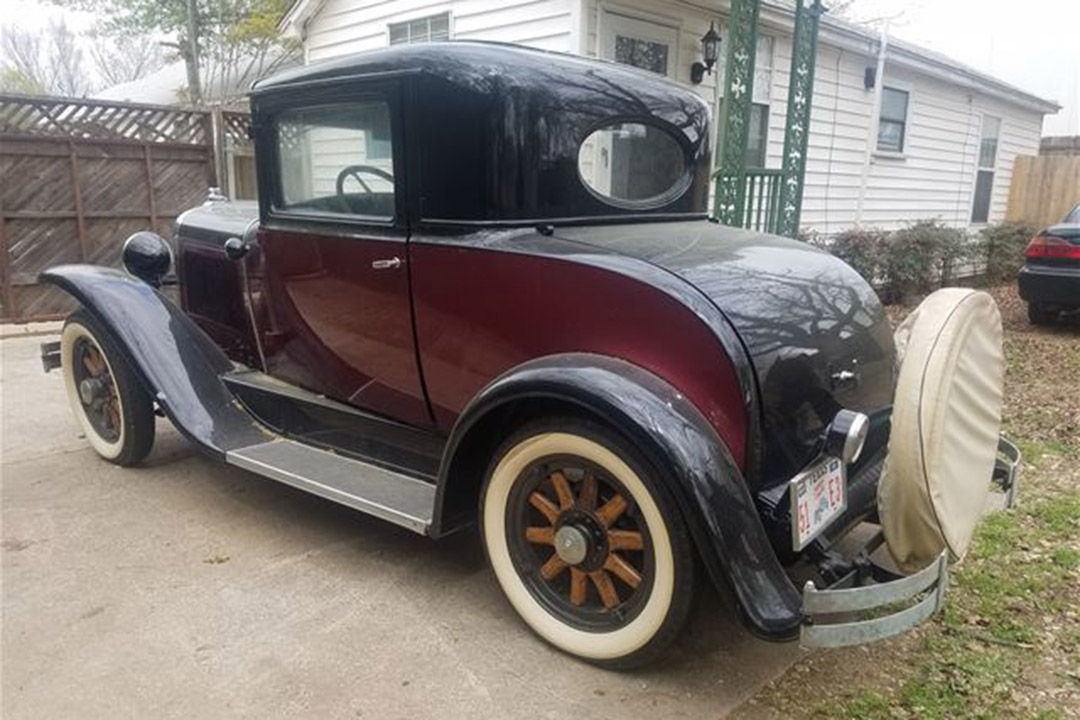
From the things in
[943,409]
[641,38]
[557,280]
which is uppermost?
[641,38]

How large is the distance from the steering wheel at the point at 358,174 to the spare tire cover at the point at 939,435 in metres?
1.93

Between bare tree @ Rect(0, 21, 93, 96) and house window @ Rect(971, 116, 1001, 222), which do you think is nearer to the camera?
house window @ Rect(971, 116, 1001, 222)

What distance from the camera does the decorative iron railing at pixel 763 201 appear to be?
7668 millimetres

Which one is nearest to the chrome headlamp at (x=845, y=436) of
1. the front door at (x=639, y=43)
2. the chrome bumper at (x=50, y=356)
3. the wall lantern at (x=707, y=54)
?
the chrome bumper at (x=50, y=356)

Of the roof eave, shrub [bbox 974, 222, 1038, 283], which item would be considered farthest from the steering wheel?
shrub [bbox 974, 222, 1038, 283]

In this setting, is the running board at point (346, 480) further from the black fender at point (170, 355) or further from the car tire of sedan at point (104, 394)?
the car tire of sedan at point (104, 394)

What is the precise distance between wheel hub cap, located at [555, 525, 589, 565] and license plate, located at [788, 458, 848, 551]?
633 millimetres

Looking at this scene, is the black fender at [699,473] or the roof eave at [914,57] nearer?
the black fender at [699,473]

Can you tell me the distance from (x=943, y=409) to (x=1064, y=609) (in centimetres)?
129

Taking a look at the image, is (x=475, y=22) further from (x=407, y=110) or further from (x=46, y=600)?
(x=46, y=600)

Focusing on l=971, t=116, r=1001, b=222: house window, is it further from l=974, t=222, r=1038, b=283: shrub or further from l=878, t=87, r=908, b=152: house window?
l=878, t=87, r=908, b=152: house window

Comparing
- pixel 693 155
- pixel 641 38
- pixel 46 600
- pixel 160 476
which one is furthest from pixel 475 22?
pixel 46 600

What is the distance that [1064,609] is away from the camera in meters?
2.82

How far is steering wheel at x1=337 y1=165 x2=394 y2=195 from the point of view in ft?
9.74
